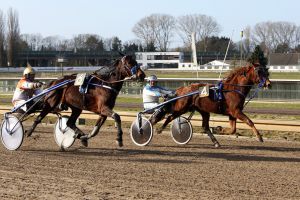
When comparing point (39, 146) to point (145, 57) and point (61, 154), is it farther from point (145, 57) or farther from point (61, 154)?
point (145, 57)

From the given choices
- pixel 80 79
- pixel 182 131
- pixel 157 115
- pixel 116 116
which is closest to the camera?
pixel 116 116

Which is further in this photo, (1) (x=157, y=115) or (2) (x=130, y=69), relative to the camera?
(1) (x=157, y=115)

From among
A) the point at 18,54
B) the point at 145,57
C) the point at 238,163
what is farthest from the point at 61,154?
the point at 145,57

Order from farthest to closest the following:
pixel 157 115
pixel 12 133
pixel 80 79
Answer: pixel 157 115 < pixel 12 133 < pixel 80 79

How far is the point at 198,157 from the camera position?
36.8ft

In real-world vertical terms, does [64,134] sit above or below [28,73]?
below

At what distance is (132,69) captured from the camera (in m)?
11.6

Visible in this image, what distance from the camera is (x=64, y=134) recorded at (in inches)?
489

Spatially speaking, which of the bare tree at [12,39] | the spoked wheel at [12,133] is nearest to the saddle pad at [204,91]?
the spoked wheel at [12,133]

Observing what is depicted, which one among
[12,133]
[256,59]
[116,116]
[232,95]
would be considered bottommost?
[12,133]

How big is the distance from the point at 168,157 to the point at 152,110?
2432 millimetres

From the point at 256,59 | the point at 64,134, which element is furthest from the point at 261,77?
the point at 64,134

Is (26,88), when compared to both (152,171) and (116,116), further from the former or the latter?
(152,171)

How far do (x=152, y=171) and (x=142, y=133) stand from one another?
141 inches
